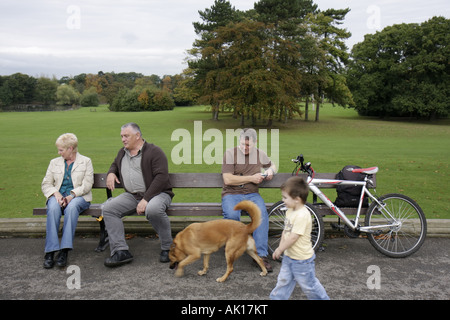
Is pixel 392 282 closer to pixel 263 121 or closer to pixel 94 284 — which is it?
pixel 94 284

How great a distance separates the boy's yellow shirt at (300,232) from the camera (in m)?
3.11

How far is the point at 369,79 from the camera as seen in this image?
49.7m

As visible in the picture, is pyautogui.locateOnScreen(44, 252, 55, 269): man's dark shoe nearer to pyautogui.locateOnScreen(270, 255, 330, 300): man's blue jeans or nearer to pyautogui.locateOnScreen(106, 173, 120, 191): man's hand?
pyautogui.locateOnScreen(106, 173, 120, 191): man's hand

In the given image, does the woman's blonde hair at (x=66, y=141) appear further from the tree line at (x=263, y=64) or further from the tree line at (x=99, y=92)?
the tree line at (x=99, y=92)

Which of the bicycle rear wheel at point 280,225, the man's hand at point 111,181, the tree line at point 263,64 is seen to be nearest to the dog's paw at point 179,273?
the bicycle rear wheel at point 280,225

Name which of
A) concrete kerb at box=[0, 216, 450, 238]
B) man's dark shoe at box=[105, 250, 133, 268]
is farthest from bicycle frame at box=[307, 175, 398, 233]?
man's dark shoe at box=[105, 250, 133, 268]

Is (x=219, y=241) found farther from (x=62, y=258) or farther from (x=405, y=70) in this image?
(x=405, y=70)

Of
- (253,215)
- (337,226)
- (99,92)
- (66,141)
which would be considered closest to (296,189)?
(253,215)

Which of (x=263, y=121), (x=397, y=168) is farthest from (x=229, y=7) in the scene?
(x=397, y=168)

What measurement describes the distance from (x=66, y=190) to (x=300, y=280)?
11.0 ft

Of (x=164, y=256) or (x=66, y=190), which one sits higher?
→ (x=66, y=190)

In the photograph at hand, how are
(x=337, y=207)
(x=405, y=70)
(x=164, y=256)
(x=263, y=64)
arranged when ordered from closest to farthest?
(x=164, y=256)
(x=337, y=207)
(x=263, y=64)
(x=405, y=70)

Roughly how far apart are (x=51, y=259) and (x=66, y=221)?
469 millimetres

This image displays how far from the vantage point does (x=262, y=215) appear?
179 inches
